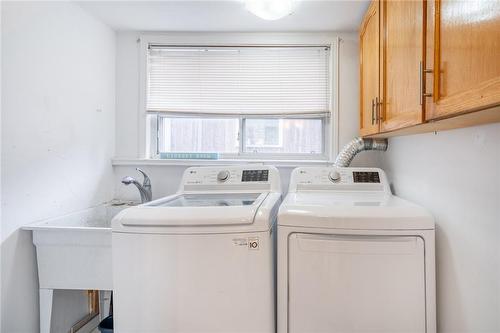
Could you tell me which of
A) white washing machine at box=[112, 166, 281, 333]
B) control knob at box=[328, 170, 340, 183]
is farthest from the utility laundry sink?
control knob at box=[328, 170, 340, 183]

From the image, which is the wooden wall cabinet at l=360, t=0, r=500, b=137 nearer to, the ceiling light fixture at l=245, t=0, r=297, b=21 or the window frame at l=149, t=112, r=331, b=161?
the ceiling light fixture at l=245, t=0, r=297, b=21

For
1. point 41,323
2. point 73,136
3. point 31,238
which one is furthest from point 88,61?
point 41,323

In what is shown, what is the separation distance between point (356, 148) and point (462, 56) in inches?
49.4

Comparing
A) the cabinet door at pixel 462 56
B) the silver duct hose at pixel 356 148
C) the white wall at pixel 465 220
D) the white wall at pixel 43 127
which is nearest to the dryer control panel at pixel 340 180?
the silver duct hose at pixel 356 148

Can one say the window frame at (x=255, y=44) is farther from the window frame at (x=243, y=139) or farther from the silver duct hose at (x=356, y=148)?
the silver duct hose at (x=356, y=148)

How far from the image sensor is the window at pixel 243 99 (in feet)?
7.60

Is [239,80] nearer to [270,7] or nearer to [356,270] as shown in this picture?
[270,7]

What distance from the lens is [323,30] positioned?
226 centimetres

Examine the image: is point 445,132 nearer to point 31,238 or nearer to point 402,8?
point 402,8

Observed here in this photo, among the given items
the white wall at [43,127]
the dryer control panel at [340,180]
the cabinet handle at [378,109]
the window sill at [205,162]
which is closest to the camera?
the white wall at [43,127]

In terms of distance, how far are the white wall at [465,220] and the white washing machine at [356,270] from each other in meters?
0.09

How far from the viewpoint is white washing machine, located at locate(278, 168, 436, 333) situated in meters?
1.19

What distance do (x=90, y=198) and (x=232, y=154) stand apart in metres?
1.04

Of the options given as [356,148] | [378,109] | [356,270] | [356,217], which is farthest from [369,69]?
[356,270]
